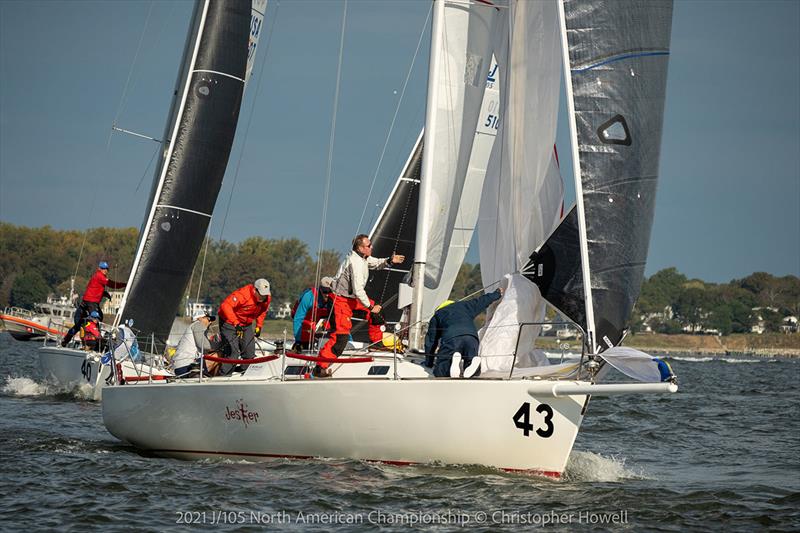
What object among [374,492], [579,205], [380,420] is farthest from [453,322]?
[374,492]

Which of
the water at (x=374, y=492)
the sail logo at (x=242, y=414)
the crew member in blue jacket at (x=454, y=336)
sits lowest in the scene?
the water at (x=374, y=492)

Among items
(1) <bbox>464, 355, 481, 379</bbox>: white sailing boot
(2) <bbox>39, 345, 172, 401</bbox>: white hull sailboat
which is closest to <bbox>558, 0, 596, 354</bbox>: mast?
(1) <bbox>464, 355, 481, 379</bbox>: white sailing boot

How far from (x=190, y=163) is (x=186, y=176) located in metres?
0.25

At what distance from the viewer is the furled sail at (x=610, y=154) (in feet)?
33.9

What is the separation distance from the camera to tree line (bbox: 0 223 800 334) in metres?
92.6

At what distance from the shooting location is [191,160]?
2025 centimetres

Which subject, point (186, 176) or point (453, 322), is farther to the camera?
point (186, 176)

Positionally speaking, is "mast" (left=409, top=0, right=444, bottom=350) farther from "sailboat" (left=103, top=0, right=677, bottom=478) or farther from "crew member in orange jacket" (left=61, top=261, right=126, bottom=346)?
"crew member in orange jacket" (left=61, top=261, right=126, bottom=346)

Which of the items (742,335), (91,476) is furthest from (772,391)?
(742,335)

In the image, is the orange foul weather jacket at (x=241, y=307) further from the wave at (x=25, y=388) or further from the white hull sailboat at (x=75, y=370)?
the wave at (x=25, y=388)

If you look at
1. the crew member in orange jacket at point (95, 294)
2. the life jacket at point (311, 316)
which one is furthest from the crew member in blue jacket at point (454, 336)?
the crew member in orange jacket at point (95, 294)

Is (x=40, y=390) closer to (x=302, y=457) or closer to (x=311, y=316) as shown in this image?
(x=311, y=316)

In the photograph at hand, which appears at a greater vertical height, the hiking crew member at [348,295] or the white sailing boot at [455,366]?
the hiking crew member at [348,295]

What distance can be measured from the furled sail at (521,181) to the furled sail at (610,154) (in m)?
0.42
